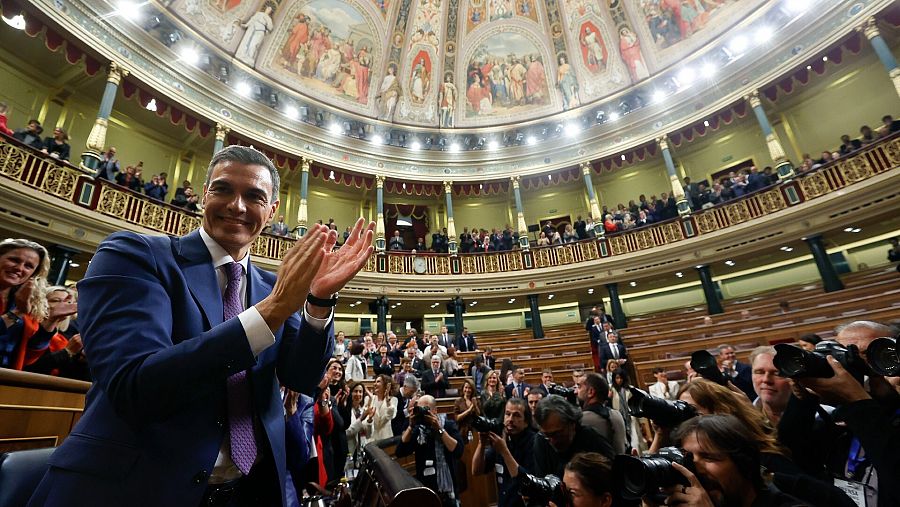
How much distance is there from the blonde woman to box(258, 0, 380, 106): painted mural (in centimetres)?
1163

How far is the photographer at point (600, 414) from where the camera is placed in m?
2.91

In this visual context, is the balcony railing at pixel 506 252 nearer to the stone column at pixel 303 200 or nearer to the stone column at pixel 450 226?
the stone column at pixel 450 226

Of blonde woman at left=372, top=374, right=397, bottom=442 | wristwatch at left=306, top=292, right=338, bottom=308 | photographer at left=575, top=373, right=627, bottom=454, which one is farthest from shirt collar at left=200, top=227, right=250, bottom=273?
blonde woman at left=372, top=374, right=397, bottom=442

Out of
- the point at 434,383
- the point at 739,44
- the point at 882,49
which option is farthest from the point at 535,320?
the point at 882,49

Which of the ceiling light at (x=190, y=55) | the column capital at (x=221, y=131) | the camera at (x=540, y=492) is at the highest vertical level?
the ceiling light at (x=190, y=55)

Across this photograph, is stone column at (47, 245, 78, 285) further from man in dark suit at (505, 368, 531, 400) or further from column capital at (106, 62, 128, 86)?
man in dark suit at (505, 368, 531, 400)

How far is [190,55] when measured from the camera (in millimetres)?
10375

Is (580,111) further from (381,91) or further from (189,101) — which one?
(189,101)

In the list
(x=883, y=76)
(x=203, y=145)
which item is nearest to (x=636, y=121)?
(x=883, y=76)

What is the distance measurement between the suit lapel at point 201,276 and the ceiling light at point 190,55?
12.2 m

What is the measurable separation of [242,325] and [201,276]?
0.98 ft

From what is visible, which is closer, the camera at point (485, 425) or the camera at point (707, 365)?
the camera at point (707, 365)

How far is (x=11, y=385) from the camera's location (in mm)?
1731

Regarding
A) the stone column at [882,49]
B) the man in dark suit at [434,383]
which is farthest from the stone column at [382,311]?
the stone column at [882,49]
